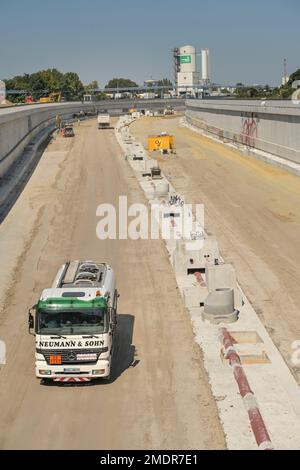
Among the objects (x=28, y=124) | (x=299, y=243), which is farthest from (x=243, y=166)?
(x=28, y=124)

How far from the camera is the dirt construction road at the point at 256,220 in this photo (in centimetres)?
2033

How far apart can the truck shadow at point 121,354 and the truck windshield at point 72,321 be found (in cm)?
145

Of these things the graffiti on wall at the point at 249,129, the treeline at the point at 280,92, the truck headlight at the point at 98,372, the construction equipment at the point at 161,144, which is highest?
the treeline at the point at 280,92

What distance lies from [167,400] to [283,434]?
284 centimetres

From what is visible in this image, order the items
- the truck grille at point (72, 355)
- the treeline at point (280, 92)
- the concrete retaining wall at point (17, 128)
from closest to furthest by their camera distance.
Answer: the truck grille at point (72, 355), the concrete retaining wall at point (17, 128), the treeline at point (280, 92)

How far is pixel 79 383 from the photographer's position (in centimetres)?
1490

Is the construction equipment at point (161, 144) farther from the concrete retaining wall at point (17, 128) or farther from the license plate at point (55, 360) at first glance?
the license plate at point (55, 360)

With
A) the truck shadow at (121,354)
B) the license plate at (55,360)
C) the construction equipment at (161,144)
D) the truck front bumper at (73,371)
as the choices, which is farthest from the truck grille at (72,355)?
the construction equipment at (161,144)

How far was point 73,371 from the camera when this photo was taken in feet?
47.0

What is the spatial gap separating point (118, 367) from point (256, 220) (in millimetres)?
19007

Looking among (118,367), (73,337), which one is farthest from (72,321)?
(118,367)

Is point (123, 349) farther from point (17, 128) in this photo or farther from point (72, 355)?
point (17, 128)

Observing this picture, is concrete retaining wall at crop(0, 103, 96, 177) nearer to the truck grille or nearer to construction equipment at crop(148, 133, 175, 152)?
construction equipment at crop(148, 133, 175, 152)

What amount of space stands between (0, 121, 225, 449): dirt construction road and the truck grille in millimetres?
810
